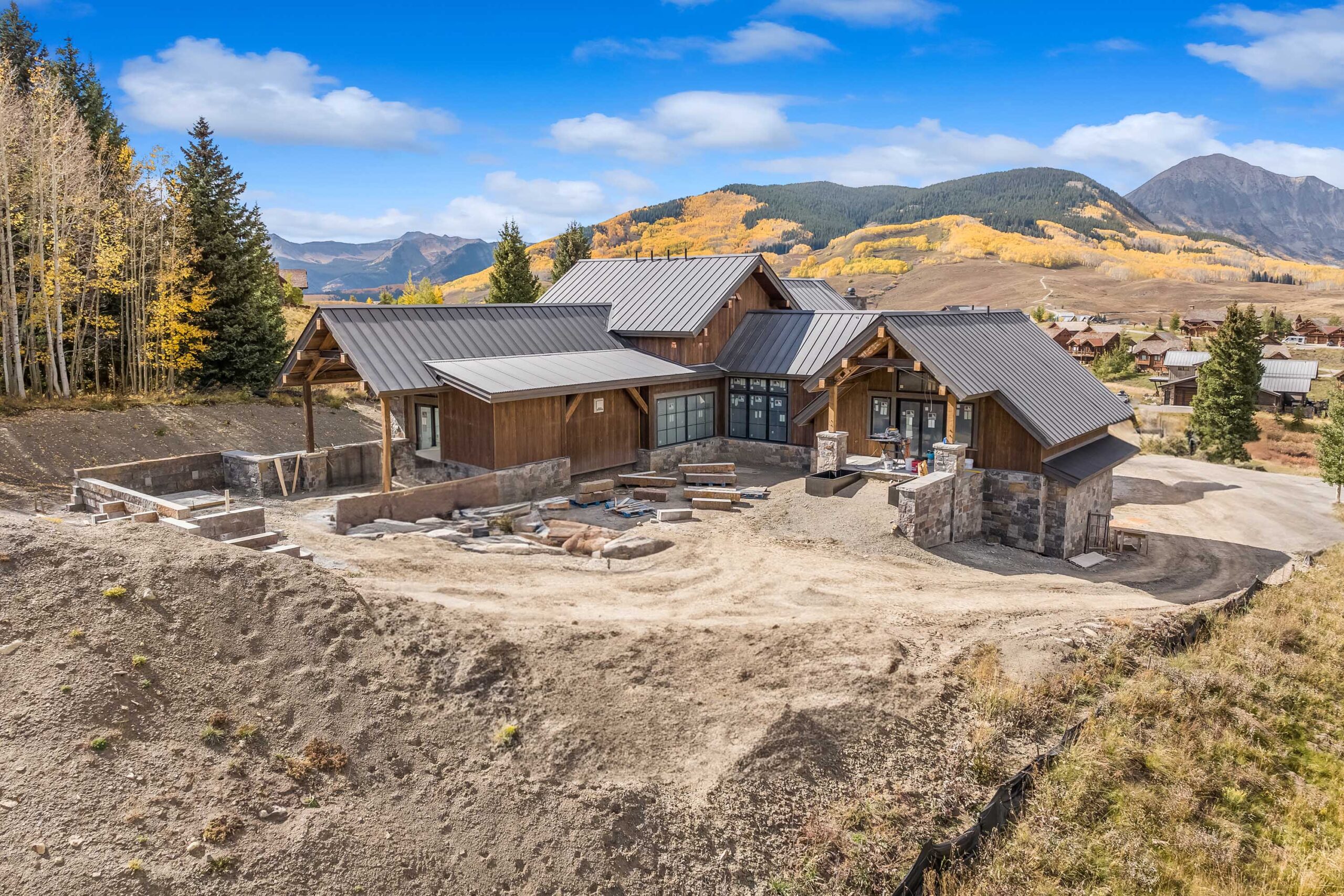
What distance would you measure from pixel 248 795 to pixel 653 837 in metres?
3.82

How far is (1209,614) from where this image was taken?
14.6 metres

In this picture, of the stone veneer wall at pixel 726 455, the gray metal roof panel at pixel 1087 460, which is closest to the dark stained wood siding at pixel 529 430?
the stone veneer wall at pixel 726 455

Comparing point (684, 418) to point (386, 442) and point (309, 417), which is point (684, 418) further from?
point (309, 417)

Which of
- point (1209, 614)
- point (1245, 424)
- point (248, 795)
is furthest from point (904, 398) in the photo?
point (1245, 424)

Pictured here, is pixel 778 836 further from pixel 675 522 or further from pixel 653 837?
pixel 675 522

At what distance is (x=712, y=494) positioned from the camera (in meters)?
21.5

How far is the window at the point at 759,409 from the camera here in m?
26.7

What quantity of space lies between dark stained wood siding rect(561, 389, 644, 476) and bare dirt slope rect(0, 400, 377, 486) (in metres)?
12.2

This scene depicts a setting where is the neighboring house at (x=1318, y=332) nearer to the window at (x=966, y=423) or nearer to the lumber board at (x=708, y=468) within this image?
the window at (x=966, y=423)

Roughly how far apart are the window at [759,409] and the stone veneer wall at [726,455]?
31 centimetres

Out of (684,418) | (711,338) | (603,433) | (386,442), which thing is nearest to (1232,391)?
(711,338)

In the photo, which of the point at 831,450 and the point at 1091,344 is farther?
the point at 1091,344

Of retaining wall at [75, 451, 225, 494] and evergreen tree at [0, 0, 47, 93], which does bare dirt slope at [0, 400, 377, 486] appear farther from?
evergreen tree at [0, 0, 47, 93]

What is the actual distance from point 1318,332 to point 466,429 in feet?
310
